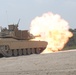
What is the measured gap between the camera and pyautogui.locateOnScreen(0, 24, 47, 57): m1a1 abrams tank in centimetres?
3912

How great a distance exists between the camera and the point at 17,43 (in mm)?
40281

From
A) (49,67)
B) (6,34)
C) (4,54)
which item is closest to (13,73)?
(49,67)

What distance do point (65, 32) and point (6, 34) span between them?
28.2ft

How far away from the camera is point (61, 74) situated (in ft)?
59.0

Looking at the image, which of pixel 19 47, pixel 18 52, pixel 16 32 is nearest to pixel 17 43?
pixel 19 47

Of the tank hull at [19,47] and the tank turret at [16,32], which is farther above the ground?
the tank turret at [16,32]

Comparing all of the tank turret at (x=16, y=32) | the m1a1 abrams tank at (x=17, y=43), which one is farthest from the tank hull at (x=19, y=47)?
the tank turret at (x=16, y=32)

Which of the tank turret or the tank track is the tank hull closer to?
the tank track

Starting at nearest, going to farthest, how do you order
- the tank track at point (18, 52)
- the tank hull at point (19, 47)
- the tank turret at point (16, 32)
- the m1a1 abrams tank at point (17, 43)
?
the tank hull at point (19, 47) < the tank track at point (18, 52) < the m1a1 abrams tank at point (17, 43) < the tank turret at point (16, 32)

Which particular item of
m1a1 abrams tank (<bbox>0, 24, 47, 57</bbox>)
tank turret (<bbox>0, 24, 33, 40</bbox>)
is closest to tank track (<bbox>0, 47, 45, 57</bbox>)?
m1a1 abrams tank (<bbox>0, 24, 47, 57</bbox>)

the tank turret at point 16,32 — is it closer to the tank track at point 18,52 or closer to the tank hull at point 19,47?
the tank hull at point 19,47

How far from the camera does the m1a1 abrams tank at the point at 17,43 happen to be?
128 feet

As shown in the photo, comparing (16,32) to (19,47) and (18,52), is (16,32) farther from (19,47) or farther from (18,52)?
(18,52)

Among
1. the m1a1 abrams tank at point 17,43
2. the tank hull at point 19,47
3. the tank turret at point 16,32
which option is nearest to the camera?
the tank hull at point 19,47
